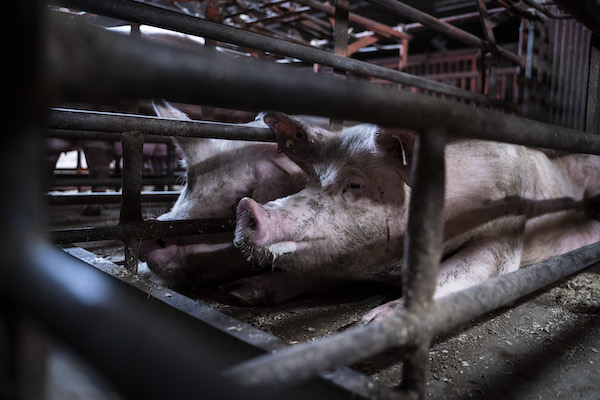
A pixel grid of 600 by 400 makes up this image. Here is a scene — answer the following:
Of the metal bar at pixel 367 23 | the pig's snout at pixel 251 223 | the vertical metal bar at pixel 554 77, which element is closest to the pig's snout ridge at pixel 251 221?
the pig's snout at pixel 251 223

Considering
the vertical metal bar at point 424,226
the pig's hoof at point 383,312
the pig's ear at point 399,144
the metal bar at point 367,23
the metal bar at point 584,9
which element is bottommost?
the pig's hoof at point 383,312

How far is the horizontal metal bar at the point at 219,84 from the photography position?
18.4 inches

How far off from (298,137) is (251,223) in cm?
70

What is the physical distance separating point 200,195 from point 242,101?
2.33 m

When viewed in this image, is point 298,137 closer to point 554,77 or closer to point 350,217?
point 350,217

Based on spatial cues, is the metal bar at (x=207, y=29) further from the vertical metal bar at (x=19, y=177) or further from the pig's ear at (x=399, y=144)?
the vertical metal bar at (x=19, y=177)

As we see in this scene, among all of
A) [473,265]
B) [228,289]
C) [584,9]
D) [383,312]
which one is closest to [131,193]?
[228,289]

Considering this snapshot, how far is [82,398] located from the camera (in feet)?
4.27

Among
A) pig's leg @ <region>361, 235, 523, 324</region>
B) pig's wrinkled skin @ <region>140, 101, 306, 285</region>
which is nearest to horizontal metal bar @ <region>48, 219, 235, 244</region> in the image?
pig's wrinkled skin @ <region>140, 101, 306, 285</region>

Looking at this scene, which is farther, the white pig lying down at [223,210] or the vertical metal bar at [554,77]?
the vertical metal bar at [554,77]

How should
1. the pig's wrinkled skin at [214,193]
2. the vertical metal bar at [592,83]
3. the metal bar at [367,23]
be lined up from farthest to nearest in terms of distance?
the metal bar at [367,23] < the vertical metal bar at [592,83] < the pig's wrinkled skin at [214,193]

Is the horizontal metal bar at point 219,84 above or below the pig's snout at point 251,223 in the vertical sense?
above

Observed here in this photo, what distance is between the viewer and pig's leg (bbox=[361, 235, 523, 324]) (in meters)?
1.82

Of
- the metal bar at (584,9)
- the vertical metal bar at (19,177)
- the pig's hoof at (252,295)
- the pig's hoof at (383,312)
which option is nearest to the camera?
the vertical metal bar at (19,177)
